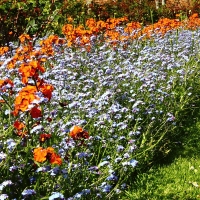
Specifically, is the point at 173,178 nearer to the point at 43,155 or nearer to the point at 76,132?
the point at 76,132

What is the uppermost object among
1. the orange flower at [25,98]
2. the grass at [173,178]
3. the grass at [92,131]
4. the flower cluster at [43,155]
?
the orange flower at [25,98]

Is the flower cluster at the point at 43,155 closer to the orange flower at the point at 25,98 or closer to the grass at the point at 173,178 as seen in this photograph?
the orange flower at the point at 25,98

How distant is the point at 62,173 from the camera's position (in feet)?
10.0

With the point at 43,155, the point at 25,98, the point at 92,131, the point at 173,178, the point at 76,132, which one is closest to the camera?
the point at 43,155

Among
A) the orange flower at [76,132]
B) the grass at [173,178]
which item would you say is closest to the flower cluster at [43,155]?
the orange flower at [76,132]

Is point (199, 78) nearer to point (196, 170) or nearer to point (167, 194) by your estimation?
point (196, 170)

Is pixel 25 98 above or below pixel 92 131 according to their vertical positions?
above

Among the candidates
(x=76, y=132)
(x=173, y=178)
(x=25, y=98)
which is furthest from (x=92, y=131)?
(x=25, y=98)

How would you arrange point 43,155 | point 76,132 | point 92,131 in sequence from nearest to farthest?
point 43,155 < point 76,132 < point 92,131

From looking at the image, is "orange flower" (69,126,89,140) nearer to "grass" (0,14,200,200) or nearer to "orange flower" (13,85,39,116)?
"grass" (0,14,200,200)

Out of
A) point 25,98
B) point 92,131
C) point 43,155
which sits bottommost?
point 92,131

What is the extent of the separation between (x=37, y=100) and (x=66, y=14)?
11.2 m

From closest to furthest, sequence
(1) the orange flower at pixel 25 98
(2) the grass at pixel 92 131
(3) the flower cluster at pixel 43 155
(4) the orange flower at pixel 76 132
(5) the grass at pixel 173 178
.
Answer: (3) the flower cluster at pixel 43 155, (1) the orange flower at pixel 25 98, (4) the orange flower at pixel 76 132, (2) the grass at pixel 92 131, (5) the grass at pixel 173 178

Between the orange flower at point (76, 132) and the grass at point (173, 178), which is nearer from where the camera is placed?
the orange flower at point (76, 132)
